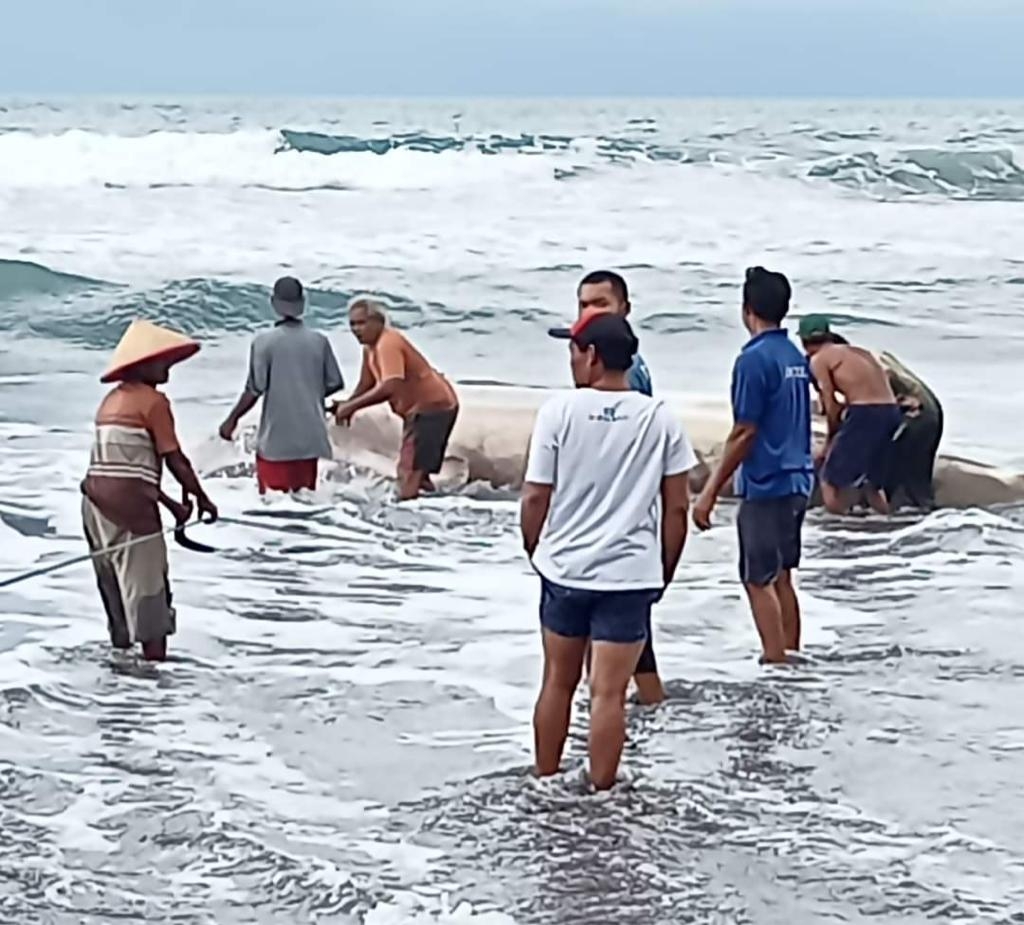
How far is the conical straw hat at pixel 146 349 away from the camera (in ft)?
23.7

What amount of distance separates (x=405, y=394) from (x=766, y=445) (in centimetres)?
428

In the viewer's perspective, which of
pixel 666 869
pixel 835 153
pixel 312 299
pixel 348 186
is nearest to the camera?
pixel 666 869

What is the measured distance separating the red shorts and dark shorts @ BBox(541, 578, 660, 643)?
4.71 meters

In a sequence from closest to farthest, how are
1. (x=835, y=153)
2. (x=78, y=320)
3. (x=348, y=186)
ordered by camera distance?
(x=78, y=320) < (x=348, y=186) < (x=835, y=153)

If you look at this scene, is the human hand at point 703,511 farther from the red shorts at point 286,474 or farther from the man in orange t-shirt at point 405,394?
the man in orange t-shirt at point 405,394

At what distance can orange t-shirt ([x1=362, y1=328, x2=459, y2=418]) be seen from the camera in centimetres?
1093

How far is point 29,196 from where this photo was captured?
1518 inches

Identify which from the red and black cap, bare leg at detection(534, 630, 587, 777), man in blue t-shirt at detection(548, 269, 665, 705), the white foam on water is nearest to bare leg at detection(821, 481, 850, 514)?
man in blue t-shirt at detection(548, 269, 665, 705)

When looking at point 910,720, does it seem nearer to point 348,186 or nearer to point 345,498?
point 345,498

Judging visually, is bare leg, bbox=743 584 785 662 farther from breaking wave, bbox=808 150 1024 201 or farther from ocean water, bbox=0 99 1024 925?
breaking wave, bbox=808 150 1024 201

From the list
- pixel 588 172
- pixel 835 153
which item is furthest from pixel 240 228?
pixel 835 153

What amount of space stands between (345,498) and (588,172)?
3334 centimetres

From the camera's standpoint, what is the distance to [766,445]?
23.5 ft

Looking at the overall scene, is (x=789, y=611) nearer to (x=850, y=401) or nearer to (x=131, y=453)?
(x=131, y=453)
